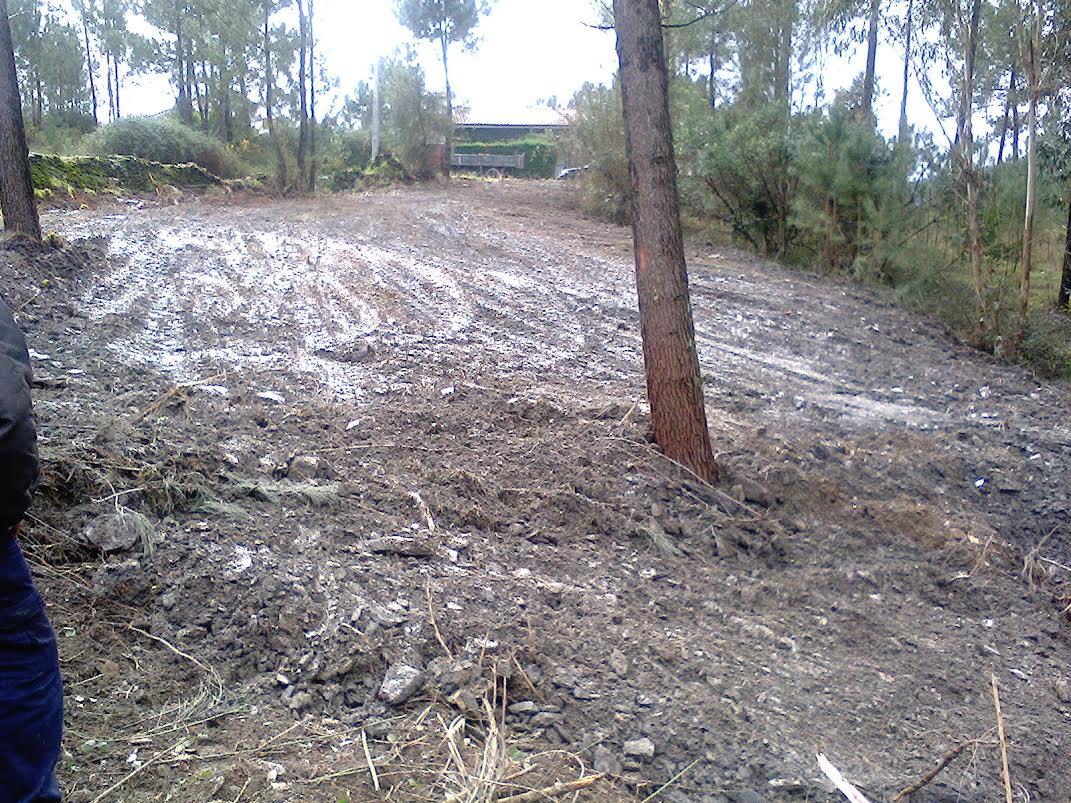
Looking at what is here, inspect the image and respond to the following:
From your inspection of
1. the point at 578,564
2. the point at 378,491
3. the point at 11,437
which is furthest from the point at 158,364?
the point at 11,437

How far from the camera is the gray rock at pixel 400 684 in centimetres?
337

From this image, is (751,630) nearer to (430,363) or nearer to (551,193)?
(430,363)

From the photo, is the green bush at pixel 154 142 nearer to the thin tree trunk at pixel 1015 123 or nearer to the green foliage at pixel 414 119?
the green foliage at pixel 414 119

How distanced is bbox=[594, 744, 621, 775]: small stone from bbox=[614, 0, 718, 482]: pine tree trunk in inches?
110

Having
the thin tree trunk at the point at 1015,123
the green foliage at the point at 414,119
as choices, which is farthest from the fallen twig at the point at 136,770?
the green foliage at the point at 414,119

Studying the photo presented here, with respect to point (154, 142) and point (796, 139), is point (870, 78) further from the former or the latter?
point (154, 142)

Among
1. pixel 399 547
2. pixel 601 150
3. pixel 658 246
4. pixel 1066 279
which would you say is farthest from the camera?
pixel 601 150

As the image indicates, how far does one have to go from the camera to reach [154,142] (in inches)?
912

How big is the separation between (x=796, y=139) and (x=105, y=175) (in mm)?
13984

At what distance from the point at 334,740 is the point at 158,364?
4.53 m

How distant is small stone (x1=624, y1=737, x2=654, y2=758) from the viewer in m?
3.30

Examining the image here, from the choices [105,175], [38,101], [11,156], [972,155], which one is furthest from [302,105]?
[972,155]

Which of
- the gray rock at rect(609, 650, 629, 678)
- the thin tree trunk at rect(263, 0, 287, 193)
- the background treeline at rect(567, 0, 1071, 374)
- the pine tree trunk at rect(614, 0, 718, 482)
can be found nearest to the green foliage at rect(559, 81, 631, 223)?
the background treeline at rect(567, 0, 1071, 374)

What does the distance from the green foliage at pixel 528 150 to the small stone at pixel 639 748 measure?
115 feet
